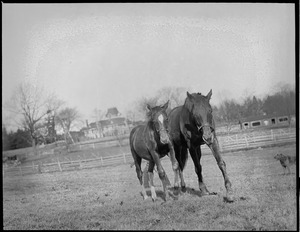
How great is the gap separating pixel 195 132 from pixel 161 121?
→ 59cm

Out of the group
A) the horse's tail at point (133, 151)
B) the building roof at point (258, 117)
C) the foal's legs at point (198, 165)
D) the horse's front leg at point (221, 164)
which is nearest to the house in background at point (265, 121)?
the building roof at point (258, 117)

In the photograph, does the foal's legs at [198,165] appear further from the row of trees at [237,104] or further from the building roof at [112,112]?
the building roof at [112,112]

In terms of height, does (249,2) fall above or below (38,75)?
above

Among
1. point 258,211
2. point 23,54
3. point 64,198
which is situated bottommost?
point 258,211

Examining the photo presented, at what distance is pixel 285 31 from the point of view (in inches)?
233

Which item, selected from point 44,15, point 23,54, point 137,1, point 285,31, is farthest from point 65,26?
point 285,31

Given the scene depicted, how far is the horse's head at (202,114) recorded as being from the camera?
539 cm

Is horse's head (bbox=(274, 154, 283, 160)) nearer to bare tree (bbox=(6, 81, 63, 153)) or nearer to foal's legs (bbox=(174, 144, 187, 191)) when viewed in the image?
foal's legs (bbox=(174, 144, 187, 191))

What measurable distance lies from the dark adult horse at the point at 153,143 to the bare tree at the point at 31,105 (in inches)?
56.2

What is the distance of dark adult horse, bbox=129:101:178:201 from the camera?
18.0 feet

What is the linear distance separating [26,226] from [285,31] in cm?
530

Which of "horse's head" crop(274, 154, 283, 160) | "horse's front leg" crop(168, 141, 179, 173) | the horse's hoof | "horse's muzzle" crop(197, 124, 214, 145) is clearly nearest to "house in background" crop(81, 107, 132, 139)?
"horse's front leg" crop(168, 141, 179, 173)

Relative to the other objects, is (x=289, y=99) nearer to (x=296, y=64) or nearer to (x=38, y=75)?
(x=296, y=64)

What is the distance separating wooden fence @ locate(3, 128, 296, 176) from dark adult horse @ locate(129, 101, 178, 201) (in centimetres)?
25
